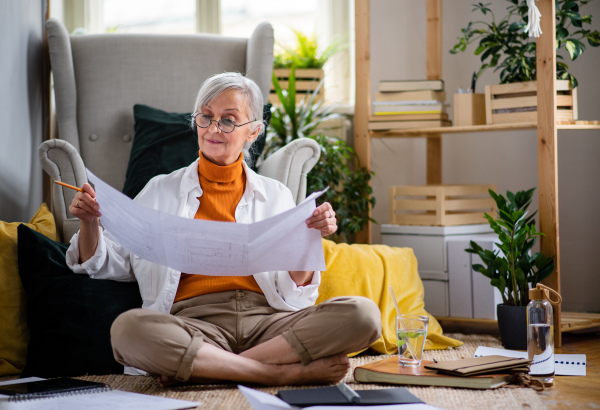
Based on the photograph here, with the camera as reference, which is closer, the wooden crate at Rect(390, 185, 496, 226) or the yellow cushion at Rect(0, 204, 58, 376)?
the yellow cushion at Rect(0, 204, 58, 376)

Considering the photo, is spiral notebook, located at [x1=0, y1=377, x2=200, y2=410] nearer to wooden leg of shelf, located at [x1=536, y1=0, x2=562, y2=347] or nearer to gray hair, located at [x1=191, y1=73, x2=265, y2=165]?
gray hair, located at [x1=191, y1=73, x2=265, y2=165]

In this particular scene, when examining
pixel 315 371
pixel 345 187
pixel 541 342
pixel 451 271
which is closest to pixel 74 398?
pixel 315 371

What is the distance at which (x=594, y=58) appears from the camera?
3068 mm

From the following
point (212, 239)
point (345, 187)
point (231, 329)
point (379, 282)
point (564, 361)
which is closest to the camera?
point (212, 239)

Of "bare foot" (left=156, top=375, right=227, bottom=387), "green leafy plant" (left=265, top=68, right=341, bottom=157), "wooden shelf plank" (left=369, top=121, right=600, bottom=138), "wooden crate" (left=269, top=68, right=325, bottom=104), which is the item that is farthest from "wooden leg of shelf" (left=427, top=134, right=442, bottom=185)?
"bare foot" (left=156, top=375, right=227, bottom=387)

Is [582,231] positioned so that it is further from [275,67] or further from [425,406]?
[425,406]

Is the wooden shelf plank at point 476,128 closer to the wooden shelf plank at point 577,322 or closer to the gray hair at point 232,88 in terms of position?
the wooden shelf plank at point 577,322

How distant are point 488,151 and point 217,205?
1860mm

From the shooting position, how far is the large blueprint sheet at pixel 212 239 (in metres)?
1.51

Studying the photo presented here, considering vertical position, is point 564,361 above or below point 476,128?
below

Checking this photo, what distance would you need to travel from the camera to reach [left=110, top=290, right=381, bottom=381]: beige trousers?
1.58 meters

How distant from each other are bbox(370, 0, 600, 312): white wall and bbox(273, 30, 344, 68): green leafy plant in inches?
10.6

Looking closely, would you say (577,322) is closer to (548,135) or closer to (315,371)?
(548,135)

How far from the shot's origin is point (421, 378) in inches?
66.2
